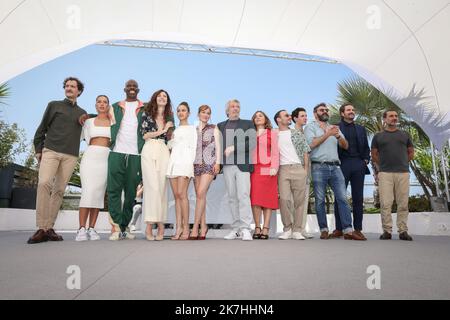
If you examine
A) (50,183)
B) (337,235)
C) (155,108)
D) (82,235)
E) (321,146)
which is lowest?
(337,235)

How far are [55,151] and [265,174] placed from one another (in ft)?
8.03

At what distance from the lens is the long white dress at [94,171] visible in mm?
4297

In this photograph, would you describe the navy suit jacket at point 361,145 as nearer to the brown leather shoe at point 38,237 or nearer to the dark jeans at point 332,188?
the dark jeans at point 332,188

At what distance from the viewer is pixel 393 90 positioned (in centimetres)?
754

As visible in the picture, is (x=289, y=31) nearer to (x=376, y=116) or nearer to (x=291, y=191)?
(x=291, y=191)

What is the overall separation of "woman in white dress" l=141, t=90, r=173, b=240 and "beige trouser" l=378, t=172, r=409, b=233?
2.82 m

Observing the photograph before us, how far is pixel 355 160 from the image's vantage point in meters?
4.98

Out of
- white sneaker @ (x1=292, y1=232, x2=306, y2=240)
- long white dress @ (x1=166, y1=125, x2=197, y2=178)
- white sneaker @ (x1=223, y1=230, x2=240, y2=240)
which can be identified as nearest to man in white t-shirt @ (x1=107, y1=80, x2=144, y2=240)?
long white dress @ (x1=166, y1=125, x2=197, y2=178)

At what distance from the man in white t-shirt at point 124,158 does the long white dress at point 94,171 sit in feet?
0.37

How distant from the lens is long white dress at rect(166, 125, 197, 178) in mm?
4367

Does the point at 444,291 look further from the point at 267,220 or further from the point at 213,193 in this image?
the point at 213,193

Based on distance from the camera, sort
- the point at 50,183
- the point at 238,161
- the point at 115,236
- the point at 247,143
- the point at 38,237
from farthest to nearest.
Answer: the point at 247,143, the point at 238,161, the point at 115,236, the point at 50,183, the point at 38,237

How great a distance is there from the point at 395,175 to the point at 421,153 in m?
7.39

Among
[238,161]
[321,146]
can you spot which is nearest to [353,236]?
[321,146]
